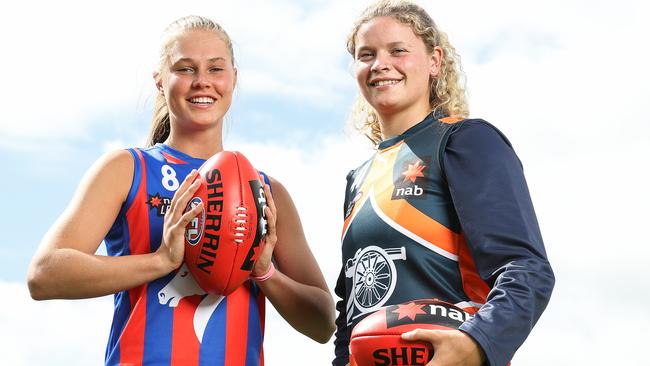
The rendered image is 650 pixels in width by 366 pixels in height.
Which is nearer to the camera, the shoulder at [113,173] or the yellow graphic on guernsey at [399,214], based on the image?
the yellow graphic on guernsey at [399,214]

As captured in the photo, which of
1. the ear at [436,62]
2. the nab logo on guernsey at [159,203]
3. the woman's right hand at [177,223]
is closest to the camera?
the woman's right hand at [177,223]

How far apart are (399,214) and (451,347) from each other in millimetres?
749

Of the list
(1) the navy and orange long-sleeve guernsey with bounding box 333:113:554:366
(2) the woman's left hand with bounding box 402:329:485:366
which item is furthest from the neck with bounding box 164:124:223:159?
(2) the woman's left hand with bounding box 402:329:485:366

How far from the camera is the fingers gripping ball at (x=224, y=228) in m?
3.84

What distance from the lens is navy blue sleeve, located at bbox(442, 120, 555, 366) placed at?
3188 millimetres

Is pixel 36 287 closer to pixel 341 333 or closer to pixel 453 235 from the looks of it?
pixel 341 333

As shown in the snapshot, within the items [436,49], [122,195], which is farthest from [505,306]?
[122,195]

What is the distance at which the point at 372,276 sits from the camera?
12.3ft

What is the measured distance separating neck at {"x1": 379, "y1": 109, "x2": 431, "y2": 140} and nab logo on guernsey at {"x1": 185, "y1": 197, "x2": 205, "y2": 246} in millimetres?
1023

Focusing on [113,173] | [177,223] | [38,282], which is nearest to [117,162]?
[113,173]

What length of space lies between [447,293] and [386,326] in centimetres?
42

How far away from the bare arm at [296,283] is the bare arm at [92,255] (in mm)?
536

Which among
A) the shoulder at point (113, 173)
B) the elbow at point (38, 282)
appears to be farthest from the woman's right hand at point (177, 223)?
the elbow at point (38, 282)

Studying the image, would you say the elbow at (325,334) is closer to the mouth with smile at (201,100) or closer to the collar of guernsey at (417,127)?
the collar of guernsey at (417,127)
